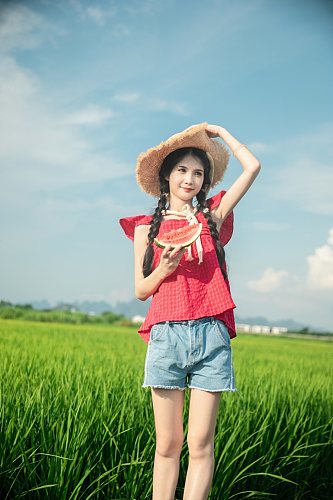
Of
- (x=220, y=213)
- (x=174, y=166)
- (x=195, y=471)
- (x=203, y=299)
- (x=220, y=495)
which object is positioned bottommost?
(x=220, y=495)

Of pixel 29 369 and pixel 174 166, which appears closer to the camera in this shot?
pixel 174 166

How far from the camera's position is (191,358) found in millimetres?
2502

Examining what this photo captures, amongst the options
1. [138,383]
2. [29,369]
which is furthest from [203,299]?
[29,369]

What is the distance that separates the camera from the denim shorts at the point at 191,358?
8.21ft

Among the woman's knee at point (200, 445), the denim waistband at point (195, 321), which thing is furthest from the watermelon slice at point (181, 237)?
the woman's knee at point (200, 445)

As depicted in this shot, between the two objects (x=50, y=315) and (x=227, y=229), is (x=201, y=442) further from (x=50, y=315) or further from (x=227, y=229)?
(x=50, y=315)

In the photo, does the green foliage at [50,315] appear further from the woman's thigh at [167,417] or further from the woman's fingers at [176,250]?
→ the woman's fingers at [176,250]

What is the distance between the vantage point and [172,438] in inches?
100

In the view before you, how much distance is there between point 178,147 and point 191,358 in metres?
1.06

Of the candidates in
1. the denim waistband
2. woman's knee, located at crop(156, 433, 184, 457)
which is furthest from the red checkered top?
woman's knee, located at crop(156, 433, 184, 457)

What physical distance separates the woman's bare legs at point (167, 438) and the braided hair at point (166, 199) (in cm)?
58

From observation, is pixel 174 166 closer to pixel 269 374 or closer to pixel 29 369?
pixel 29 369

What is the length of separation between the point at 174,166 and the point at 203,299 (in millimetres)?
706

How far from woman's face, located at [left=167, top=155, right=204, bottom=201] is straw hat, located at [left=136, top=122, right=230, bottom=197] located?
0.09 m
